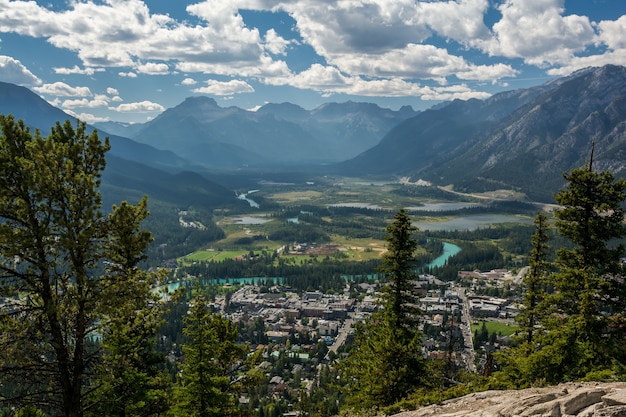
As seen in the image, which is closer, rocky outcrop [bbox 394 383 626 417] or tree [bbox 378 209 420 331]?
rocky outcrop [bbox 394 383 626 417]

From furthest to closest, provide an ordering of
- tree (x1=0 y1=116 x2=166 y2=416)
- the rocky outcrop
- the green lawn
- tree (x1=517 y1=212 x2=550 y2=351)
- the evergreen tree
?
the green lawn
tree (x1=517 y1=212 x2=550 y2=351)
the evergreen tree
tree (x1=0 y1=116 x2=166 y2=416)
the rocky outcrop

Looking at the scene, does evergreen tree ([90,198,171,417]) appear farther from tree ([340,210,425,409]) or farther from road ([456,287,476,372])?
road ([456,287,476,372])

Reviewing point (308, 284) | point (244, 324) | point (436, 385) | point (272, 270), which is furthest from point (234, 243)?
point (436, 385)

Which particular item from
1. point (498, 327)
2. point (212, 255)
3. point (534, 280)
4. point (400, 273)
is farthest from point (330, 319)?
point (212, 255)

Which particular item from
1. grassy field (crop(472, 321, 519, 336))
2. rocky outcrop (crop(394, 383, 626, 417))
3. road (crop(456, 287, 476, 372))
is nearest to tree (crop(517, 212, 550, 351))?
rocky outcrop (crop(394, 383, 626, 417))

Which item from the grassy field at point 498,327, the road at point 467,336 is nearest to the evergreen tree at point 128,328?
the road at point 467,336

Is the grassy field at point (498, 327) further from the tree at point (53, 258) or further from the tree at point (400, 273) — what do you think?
the tree at point (53, 258)

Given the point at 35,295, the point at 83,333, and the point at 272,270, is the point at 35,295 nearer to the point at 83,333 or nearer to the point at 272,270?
the point at 83,333
